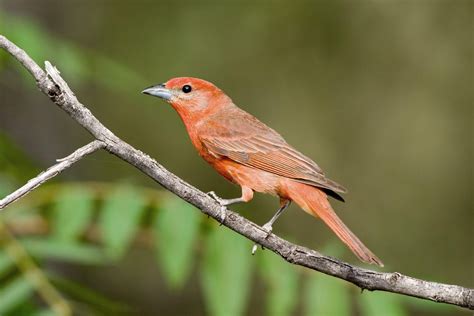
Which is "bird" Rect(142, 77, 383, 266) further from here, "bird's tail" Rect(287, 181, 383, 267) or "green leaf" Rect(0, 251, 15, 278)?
"green leaf" Rect(0, 251, 15, 278)

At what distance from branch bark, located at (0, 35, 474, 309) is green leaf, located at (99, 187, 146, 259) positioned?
55.9 inches

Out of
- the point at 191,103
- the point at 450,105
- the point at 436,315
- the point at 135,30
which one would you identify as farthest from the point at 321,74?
the point at 191,103

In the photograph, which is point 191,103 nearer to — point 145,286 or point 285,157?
point 285,157

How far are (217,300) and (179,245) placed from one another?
16.1 inches

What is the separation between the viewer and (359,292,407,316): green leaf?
4.75m

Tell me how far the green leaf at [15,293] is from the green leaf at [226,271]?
1.05m

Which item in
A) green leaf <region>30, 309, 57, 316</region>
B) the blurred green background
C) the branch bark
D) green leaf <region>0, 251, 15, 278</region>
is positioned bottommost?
green leaf <region>30, 309, 57, 316</region>

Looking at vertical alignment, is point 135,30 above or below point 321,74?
below

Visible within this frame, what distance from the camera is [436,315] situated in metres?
12.0

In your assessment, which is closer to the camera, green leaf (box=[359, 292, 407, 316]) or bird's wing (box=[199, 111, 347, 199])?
bird's wing (box=[199, 111, 347, 199])

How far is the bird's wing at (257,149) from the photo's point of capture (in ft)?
14.6

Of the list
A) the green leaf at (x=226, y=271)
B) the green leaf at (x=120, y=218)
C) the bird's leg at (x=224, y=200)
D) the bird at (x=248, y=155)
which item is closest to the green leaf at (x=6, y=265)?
the green leaf at (x=120, y=218)

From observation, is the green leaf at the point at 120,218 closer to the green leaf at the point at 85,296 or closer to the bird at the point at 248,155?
the green leaf at the point at 85,296

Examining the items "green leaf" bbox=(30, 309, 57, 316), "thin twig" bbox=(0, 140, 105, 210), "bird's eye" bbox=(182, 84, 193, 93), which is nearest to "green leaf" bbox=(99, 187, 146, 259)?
"green leaf" bbox=(30, 309, 57, 316)
